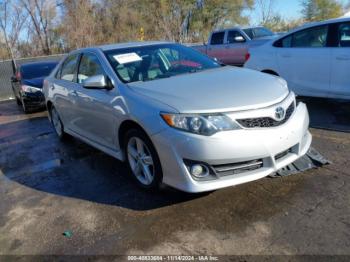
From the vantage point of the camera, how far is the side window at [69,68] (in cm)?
541

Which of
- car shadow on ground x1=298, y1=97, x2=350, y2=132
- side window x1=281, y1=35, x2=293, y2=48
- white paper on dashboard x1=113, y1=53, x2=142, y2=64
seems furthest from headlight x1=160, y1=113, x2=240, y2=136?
side window x1=281, y1=35, x2=293, y2=48

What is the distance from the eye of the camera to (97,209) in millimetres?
3756

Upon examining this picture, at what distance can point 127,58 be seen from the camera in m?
4.48

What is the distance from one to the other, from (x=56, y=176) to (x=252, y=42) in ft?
32.1

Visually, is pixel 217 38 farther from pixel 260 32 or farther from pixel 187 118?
pixel 187 118

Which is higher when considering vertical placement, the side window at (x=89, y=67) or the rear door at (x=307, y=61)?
the side window at (x=89, y=67)

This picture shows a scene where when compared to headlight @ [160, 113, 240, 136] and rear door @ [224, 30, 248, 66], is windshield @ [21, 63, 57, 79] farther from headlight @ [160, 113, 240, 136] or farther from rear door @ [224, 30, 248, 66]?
headlight @ [160, 113, 240, 136]

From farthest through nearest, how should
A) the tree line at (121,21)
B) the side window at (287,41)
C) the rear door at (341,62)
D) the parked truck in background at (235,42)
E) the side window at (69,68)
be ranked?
1. the tree line at (121,21)
2. the parked truck in background at (235,42)
3. the side window at (287,41)
4. the rear door at (341,62)
5. the side window at (69,68)

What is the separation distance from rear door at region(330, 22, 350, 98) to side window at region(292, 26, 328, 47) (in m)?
0.22

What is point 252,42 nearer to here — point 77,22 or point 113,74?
point 113,74

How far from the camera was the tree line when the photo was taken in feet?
96.7

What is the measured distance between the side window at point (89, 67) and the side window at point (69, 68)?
235 millimetres

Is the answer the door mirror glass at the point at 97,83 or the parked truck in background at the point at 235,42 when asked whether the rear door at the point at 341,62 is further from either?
the parked truck in background at the point at 235,42

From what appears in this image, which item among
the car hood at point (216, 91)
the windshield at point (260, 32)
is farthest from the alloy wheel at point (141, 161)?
the windshield at point (260, 32)
